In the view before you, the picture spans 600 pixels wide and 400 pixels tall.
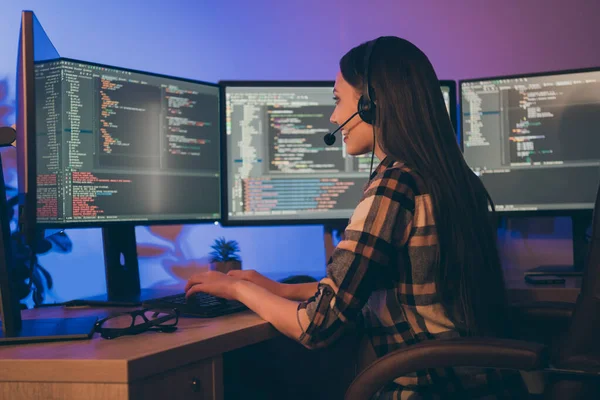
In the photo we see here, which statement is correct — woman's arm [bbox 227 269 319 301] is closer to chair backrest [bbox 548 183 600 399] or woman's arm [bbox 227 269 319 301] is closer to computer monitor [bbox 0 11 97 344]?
computer monitor [bbox 0 11 97 344]

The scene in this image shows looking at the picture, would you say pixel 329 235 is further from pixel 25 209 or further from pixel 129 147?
pixel 25 209

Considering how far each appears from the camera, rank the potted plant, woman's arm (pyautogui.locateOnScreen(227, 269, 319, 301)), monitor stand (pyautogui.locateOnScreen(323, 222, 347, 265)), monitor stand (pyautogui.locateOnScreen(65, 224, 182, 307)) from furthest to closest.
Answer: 1. monitor stand (pyautogui.locateOnScreen(323, 222, 347, 265))
2. the potted plant
3. monitor stand (pyautogui.locateOnScreen(65, 224, 182, 307))
4. woman's arm (pyautogui.locateOnScreen(227, 269, 319, 301))

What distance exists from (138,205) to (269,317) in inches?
23.6

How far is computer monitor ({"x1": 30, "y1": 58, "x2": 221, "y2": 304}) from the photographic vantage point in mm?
1359

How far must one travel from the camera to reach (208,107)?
168 centimetres

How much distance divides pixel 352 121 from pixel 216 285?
41 cm

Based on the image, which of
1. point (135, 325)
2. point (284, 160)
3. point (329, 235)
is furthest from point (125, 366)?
point (329, 235)

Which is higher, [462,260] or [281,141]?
[281,141]

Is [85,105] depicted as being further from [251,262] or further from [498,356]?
[498,356]

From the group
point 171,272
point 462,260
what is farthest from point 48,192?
point 171,272

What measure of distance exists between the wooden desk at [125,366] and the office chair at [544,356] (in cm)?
23

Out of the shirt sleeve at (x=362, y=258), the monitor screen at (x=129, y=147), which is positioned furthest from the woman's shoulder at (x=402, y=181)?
the monitor screen at (x=129, y=147)

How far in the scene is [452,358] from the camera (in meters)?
0.83

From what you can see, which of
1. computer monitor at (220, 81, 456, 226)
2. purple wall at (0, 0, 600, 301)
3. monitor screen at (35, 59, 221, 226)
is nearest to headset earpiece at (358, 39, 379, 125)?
monitor screen at (35, 59, 221, 226)
